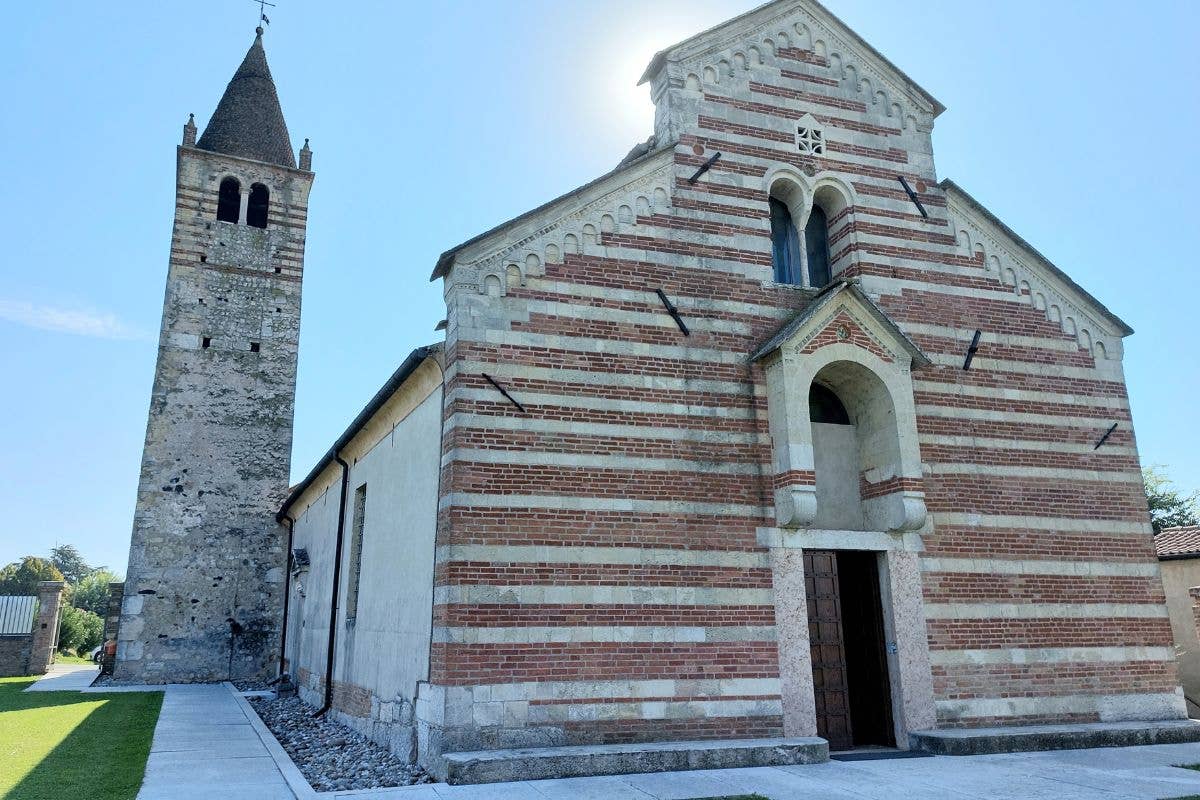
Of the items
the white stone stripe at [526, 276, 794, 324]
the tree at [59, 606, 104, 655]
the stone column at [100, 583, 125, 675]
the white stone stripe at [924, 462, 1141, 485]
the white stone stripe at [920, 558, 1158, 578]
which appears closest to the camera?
the white stone stripe at [526, 276, 794, 324]

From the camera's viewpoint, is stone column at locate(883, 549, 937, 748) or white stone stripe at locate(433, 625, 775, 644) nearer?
white stone stripe at locate(433, 625, 775, 644)

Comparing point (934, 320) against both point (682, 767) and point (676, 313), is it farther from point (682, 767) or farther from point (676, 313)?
Answer: point (682, 767)

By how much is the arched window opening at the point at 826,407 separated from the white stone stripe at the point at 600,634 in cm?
305

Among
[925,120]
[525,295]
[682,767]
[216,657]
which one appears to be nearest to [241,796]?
[682,767]

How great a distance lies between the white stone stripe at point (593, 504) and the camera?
28.2ft

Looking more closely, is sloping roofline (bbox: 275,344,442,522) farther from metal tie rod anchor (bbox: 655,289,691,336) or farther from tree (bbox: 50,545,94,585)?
tree (bbox: 50,545,94,585)

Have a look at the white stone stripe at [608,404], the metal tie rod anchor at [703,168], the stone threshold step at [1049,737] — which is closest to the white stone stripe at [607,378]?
the white stone stripe at [608,404]

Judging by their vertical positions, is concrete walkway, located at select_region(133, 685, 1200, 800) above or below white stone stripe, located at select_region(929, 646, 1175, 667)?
below

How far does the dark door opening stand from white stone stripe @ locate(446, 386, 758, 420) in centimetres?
196

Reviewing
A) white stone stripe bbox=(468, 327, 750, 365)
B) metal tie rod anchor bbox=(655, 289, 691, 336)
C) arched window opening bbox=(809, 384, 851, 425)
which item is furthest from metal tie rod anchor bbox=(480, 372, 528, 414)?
arched window opening bbox=(809, 384, 851, 425)

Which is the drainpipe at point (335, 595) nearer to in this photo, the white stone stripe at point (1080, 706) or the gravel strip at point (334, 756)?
the gravel strip at point (334, 756)

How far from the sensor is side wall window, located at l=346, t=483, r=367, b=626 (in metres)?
13.9

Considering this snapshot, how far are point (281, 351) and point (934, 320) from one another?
19172mm

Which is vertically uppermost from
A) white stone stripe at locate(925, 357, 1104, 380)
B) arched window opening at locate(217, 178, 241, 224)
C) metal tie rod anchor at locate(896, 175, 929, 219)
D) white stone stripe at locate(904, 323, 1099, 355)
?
arched window opening at locate(217, 178, 241, 224)
